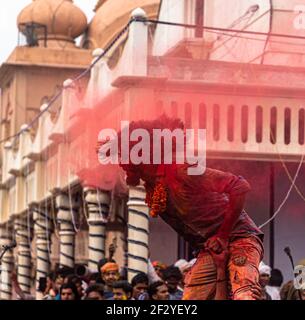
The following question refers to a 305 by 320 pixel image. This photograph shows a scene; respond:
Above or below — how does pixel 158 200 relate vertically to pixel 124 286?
above

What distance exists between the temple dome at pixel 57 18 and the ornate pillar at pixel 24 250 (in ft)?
41.1

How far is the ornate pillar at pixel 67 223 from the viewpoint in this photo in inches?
1187

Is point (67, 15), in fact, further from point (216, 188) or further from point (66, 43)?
point (216, 188)

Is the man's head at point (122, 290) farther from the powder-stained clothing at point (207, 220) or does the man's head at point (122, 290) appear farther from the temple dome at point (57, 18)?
the temple dome at point (57, 18)

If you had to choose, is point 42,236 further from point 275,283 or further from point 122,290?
point 122,290

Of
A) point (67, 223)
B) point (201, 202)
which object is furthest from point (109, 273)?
point (67, 223)

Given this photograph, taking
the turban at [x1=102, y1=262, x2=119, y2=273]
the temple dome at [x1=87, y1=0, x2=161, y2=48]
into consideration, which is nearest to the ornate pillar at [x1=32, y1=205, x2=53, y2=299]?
the turban at [x1=102, y1=262, x2=119, y2=273]

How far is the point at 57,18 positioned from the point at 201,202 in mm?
38498

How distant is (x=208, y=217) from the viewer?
482 inches

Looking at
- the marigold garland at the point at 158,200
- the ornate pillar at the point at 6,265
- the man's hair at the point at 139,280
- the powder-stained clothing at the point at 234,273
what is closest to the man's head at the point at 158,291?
the man's hair at the point at 139,280
